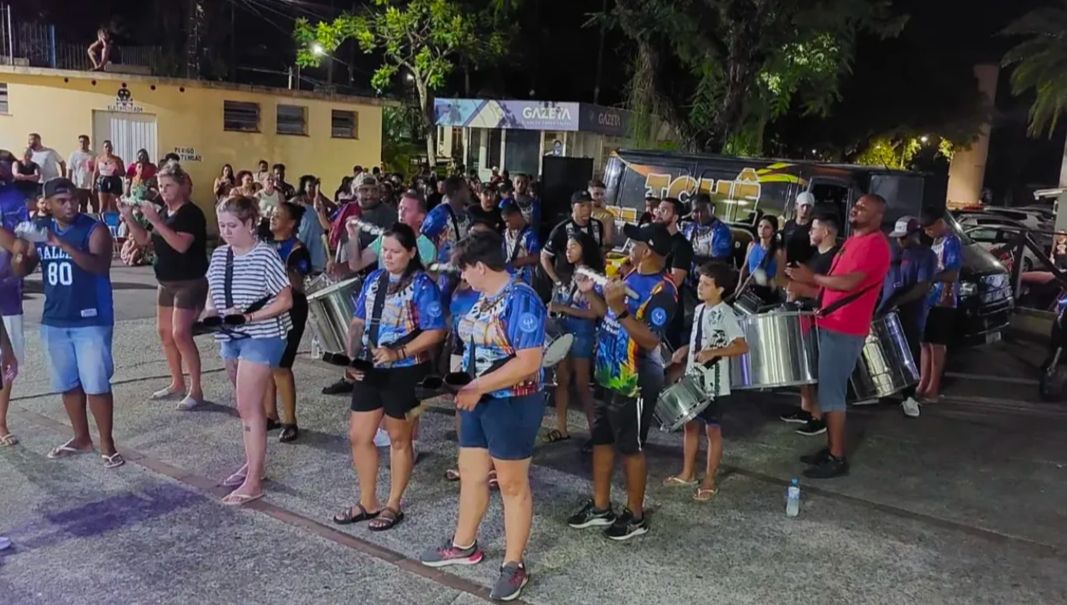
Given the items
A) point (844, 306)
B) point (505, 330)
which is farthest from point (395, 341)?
point (844, 306)

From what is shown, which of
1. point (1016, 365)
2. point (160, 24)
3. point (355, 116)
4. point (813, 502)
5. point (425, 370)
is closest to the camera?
point (425, 370)

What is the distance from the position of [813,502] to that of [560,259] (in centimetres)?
238

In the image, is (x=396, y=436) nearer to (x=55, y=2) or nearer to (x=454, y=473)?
(x=454, y=473)

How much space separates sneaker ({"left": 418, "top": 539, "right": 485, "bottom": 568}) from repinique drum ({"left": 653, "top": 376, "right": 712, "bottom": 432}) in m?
1.45

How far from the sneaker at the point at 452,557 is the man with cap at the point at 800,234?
4.32 meters

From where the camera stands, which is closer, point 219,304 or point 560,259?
point 219,304

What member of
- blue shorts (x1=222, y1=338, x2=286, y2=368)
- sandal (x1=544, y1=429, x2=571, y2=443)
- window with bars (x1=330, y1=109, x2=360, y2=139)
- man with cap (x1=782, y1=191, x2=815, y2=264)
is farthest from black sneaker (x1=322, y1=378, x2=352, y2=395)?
window with bars (x1=330, y1=109, x2=360, y2=139)

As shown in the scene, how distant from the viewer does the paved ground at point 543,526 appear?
4.08 meters

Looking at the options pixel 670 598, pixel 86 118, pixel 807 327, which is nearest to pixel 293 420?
pixel 670 598

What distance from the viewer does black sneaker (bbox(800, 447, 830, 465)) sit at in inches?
232

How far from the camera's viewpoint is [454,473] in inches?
214

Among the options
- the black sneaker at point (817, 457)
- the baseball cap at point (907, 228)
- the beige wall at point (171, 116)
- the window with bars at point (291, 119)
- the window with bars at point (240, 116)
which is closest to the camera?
the black sneaker at point (817, 457)

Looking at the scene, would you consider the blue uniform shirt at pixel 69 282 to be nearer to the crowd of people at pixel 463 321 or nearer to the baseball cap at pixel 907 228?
the crowd of people at pixel 463 321

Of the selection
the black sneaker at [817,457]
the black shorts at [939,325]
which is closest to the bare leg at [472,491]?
the black sneaker at [817,457]
